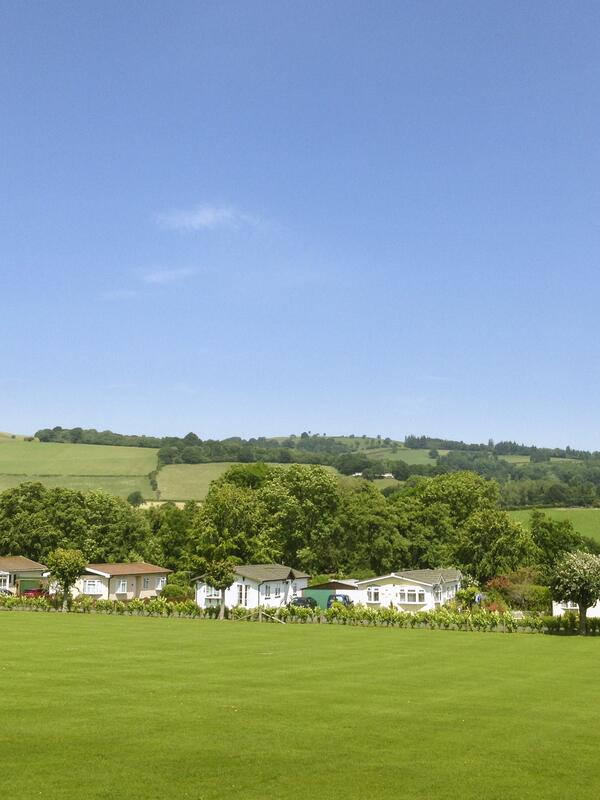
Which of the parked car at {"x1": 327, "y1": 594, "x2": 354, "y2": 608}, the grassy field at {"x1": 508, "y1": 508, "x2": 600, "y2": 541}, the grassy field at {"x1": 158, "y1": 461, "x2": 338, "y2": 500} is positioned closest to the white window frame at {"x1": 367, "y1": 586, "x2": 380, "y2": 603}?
the parked car at {"x1": 327, "y1": 594, "x2": 354, "y2": 608}

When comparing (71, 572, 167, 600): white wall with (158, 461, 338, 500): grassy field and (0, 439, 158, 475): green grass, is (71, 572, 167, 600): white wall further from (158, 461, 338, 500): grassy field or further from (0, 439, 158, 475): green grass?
(0, 439, 158, 475): green grass

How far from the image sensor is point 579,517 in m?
140

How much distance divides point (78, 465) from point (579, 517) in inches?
3879

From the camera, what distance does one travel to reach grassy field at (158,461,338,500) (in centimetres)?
15250

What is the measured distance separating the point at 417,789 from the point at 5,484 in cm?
14562

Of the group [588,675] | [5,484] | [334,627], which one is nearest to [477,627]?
[334,627]

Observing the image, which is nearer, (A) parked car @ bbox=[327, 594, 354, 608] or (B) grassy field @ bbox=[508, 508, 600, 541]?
(A) parked car @ bbox=[327, 594, 354, 608]

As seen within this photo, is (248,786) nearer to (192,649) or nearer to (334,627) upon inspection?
(192,649)

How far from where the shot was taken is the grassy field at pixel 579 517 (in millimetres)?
129500

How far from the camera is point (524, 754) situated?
54.3 feet

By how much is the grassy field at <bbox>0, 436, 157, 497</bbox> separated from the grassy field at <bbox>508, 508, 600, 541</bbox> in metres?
67.7

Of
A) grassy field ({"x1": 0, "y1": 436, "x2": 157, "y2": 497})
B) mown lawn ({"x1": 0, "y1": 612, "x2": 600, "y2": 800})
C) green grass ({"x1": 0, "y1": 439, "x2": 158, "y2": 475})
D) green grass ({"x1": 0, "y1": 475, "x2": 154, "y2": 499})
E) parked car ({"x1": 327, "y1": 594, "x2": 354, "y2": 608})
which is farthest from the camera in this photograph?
green grass ({"x1": 0, "y1": 439, "x2": 158, "y2": 475})

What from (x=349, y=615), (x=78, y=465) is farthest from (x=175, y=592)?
(x=78, y=465)

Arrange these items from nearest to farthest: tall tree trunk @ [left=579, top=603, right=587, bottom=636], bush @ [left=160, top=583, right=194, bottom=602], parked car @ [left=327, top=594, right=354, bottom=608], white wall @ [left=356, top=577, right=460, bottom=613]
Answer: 1. tall tree trunk @ [left=579, top=603, right=587, bottom=636]
2. parked car @ [left=327, top=594, right=354, bottom=608]
3. white wall @ [left=356, top=577, right=460, bottom=613]
4. bush @ [left=160, top=583, right=194, bottom=602]
